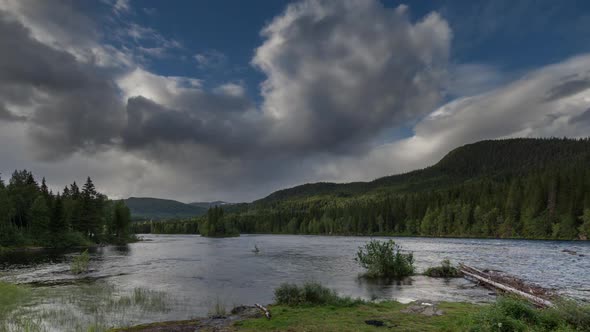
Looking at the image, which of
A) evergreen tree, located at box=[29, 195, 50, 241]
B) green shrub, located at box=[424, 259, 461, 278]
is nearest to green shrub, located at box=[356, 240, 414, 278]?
green shrub, located at box=[424, 259, 461, 278]

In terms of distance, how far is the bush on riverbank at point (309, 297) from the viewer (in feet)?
83.1

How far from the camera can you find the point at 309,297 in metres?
25.9

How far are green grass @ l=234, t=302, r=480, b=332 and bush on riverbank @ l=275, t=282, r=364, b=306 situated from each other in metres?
0.97

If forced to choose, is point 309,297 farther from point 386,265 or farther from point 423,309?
point 386,265

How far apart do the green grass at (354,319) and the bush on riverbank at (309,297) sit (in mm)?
972

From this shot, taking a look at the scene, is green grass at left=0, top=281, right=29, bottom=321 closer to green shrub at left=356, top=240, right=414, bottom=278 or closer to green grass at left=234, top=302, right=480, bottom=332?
green grass at left=234, top=302, right=480, bottom=332

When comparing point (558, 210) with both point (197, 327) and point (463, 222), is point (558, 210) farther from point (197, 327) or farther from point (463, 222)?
point (197, 327)

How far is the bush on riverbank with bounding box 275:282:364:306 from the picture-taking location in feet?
83.1

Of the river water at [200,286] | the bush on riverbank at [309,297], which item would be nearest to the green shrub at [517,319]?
the bush on riverbank at [309,297]

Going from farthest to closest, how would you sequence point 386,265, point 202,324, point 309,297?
point 386,265 → point 309,297 → point 202,324

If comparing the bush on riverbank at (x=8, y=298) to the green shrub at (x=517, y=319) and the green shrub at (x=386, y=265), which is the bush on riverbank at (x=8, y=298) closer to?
the green shrub at (x=517, y=319)

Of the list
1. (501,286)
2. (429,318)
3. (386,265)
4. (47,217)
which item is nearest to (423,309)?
(429,318)

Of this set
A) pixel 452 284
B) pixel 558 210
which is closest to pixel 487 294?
pixel 452 284

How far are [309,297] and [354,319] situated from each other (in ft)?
20.4
